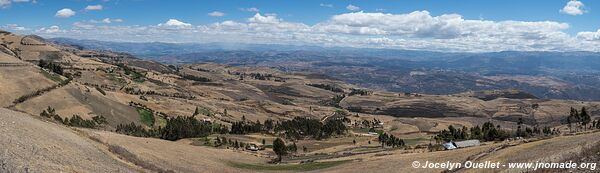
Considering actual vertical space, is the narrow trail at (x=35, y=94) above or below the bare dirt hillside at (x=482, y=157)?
below

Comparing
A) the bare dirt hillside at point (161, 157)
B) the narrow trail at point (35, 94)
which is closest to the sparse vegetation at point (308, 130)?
the narrow trail at point (35, 94)

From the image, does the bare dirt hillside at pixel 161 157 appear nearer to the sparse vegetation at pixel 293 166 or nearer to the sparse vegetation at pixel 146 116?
the sparse vegetation at pixel 293 166

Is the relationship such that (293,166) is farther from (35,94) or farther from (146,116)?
(146,116)

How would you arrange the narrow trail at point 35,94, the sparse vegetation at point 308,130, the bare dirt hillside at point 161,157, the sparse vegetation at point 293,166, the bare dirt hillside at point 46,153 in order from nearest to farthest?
1. the bare dirt hillside at point 46,153
2. the bare dirt hillside at point 161,157
3. the sparse vegetation at point 293,166
4. the narrow trail at point 35,94
5. the sparse vegetation at point 308,130

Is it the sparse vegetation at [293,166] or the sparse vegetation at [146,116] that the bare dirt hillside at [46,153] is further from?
the sparse vegetation at [146,116]

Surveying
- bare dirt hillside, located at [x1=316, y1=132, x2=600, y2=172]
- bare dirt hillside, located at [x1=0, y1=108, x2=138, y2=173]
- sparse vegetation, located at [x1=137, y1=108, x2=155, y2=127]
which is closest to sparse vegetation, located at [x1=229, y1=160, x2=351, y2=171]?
bare dirt hillside, located at [x1=316, y1=132, x2=600, y2=172]

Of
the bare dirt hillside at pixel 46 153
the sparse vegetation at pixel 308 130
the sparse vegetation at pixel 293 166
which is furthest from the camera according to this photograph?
the sparse vegetation at pixel 308 130

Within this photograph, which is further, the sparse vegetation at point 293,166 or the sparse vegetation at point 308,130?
the sparse vegetation at point 308,130

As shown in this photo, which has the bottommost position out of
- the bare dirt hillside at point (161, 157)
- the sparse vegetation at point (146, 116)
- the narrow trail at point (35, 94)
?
the sparse vegetation at point (146, 116)

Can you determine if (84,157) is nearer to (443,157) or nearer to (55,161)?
(55,161)

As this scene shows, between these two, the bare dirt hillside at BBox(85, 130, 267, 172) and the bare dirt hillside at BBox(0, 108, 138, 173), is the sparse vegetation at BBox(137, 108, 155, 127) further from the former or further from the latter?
the bare dirt hillside at BBox(0, 108, 138, 173)

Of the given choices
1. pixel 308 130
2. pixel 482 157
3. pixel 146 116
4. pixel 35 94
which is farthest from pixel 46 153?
pixel 308 130
